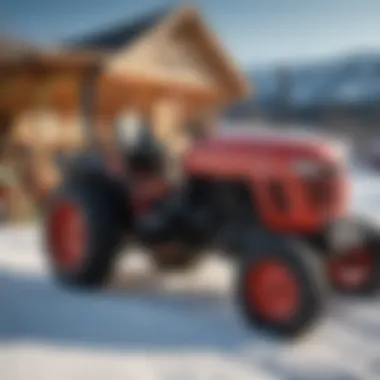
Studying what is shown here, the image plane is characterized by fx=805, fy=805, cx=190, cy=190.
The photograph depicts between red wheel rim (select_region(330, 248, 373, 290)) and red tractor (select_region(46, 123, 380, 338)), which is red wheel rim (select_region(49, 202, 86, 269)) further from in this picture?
red wheel rim (select_region(330, 248, 373, 290))

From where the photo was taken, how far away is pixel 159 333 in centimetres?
108

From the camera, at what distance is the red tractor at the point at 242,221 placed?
1068 millimetres

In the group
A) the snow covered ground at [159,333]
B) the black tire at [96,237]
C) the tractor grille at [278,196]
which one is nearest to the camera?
the snow covered ground at [159,333]

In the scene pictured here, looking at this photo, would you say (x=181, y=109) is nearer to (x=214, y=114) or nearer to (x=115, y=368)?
(x=214, y=114)

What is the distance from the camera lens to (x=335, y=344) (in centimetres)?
104

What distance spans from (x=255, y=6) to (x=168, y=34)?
14 centimetres

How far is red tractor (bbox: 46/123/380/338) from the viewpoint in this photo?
107cm

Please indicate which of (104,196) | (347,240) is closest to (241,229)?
(347,240)

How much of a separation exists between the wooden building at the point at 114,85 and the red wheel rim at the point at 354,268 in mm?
299

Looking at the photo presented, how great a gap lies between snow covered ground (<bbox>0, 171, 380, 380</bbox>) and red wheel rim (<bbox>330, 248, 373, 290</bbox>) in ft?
0.10

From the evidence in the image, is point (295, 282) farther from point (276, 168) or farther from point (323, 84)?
point (323, 84)

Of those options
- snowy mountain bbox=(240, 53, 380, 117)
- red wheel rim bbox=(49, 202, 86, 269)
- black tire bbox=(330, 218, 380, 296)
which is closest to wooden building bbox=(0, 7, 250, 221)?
snowy mountain bbox=(240, 53, 380, 117)

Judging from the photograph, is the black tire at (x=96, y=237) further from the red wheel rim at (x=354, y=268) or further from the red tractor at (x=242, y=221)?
the red wheel rim at (x=354, y=268)

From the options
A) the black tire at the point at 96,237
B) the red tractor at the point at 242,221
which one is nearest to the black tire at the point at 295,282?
the red tractor at the point at 242,221
